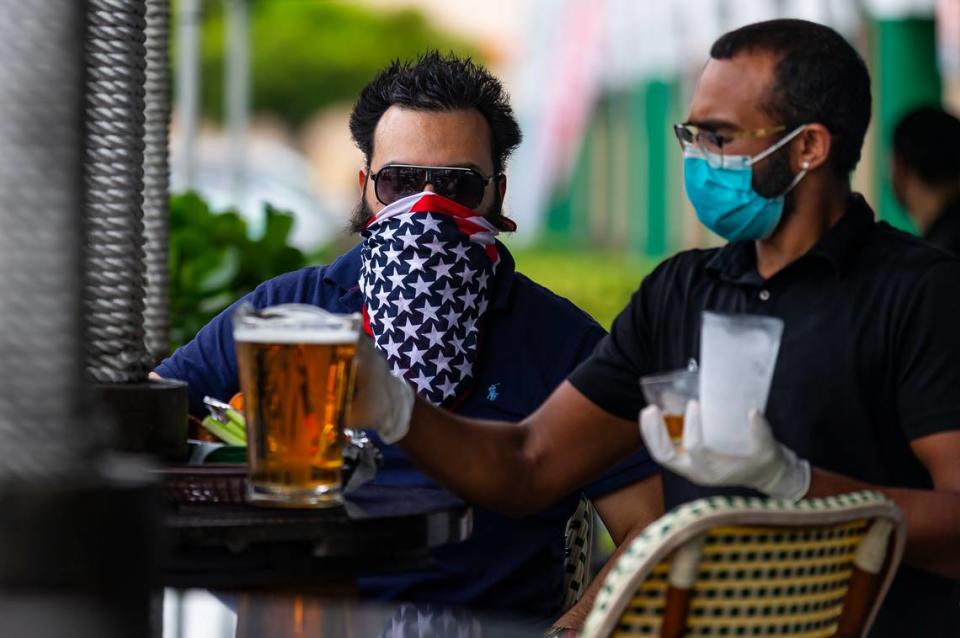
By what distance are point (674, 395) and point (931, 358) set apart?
0.71 metres

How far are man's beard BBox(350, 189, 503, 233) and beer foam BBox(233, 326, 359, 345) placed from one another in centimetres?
146

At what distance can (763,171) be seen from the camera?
3287mm

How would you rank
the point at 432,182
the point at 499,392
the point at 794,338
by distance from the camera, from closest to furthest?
the point at 794,338 < the point at 499,392 < the point at 432,182

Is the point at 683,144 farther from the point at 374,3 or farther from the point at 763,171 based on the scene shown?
the point at 374,3

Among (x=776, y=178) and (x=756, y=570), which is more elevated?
(x=776, y=178)

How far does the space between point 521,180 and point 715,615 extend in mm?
34608

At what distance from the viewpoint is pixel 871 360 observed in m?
3.00

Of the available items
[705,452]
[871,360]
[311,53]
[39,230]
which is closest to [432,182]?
[871,360]

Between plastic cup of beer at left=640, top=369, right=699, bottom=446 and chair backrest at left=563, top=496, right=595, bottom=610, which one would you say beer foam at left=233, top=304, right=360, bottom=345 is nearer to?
plastic cup of beer at left=640, top=369, right=699, bottom=446

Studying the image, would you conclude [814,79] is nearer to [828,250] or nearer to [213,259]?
[828,250]

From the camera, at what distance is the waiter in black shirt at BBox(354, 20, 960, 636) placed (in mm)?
2914

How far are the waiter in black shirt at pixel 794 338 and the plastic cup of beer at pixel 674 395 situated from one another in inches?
13.9

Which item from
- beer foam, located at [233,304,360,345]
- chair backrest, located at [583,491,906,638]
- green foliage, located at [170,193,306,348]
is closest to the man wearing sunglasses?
beer foam, located at [233,304,360,345]

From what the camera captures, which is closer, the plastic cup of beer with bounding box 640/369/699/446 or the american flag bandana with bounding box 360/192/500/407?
the plastic cup of beer with bounding box 640/369/699/446
